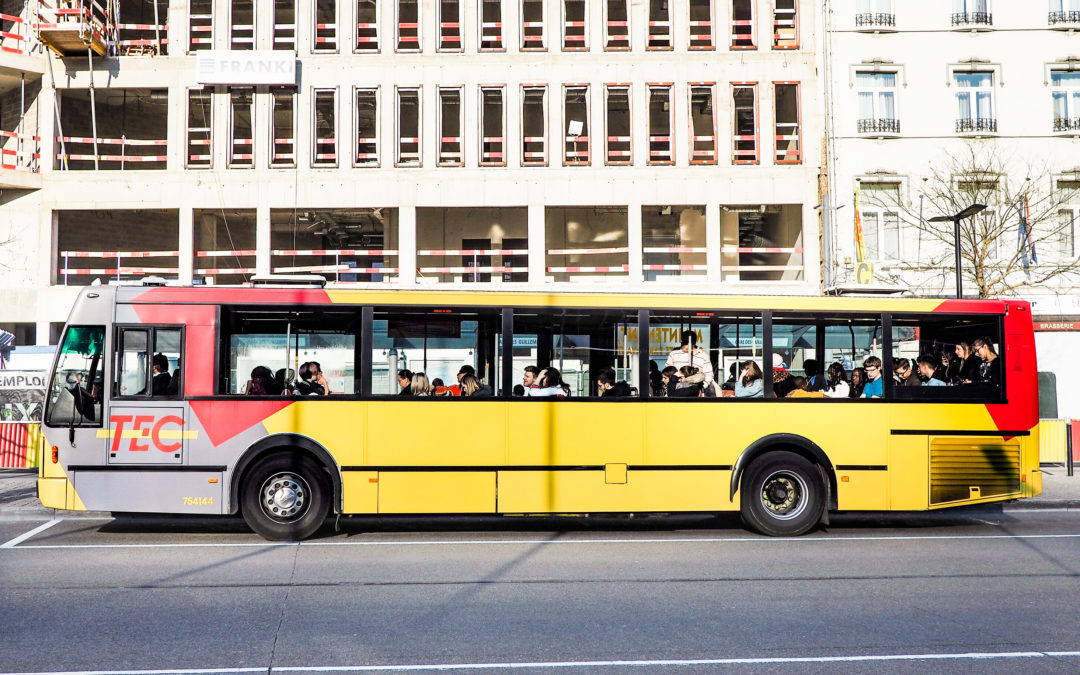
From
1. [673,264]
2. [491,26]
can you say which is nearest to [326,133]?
[491,26]

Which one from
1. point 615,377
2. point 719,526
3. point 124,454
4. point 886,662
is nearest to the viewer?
point 886,662

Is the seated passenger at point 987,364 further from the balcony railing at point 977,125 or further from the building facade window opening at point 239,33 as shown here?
the building facade window opening at point 239,33

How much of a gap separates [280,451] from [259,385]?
0.78 m

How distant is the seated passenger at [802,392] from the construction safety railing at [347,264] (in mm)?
18127

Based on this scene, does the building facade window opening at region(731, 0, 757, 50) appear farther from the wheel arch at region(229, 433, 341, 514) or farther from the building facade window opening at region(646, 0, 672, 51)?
the wheel arch at region(229, 433, 341, 514)

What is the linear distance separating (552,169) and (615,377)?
56.8 ft

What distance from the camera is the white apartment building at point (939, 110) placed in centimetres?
2661

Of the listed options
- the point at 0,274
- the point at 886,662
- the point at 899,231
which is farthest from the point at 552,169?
the point at 886,662

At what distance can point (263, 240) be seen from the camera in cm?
2712

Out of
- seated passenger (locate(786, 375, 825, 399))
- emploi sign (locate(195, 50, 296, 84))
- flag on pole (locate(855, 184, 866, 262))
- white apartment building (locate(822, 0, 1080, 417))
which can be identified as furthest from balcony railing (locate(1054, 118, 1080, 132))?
emploi sign (locate(195, 50, 296, 84))

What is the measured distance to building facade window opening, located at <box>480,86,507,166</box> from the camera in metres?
27.5

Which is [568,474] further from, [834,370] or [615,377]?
[834,370]

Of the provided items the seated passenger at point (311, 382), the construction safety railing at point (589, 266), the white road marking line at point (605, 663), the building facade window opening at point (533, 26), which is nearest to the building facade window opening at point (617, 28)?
the building facade window opening at point (533, 26)

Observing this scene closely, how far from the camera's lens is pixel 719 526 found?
11875 millimetres
